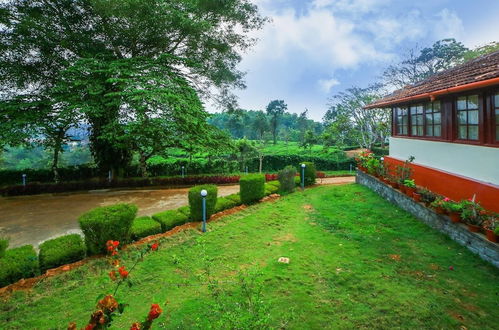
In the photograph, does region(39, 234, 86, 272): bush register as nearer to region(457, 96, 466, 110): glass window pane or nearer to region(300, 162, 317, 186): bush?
region(457, 96, 466, 110): glass window pane

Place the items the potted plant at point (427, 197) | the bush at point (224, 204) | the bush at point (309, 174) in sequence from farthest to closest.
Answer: the bush at point (309, 174)
the bush at point (224, 204)
the potted plant at point (427, 197)

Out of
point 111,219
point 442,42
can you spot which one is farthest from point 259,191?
point 442,42

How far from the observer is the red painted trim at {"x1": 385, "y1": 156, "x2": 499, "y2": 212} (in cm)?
596

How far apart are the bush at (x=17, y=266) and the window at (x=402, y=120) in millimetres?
12559

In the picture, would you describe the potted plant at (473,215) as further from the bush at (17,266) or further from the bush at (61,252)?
the bush at (17,266)

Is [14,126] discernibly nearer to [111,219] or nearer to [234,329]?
[111,219]

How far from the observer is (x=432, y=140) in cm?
883

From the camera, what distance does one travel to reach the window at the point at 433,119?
28.4 feet

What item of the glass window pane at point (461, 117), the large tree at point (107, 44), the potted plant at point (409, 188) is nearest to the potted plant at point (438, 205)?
the potted plant at point (409, 188)

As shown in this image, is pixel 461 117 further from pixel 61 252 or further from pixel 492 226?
pixel 61 252

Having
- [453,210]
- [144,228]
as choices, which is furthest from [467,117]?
[144,228]

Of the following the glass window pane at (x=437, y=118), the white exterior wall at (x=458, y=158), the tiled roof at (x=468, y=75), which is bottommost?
the white exterior wall at (x=458, y=158)

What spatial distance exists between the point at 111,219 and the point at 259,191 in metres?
5.58

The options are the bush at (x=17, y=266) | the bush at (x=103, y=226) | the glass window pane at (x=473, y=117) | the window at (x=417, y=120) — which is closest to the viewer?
the bush at (x=17, y=266)
